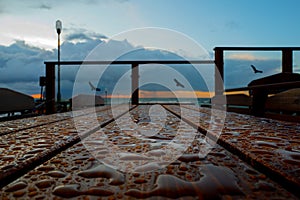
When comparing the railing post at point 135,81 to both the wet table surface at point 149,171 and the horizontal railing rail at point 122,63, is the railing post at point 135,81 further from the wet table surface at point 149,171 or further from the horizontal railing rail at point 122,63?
the wet table surface at point 149,171

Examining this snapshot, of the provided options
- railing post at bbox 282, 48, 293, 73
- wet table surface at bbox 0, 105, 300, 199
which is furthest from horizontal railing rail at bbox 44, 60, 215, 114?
wet table surface at bbox 0, 105, 300, 199

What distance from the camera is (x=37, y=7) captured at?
260cm

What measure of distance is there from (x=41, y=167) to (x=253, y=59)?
4171mm

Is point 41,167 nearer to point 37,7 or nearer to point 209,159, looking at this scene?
point 209,159

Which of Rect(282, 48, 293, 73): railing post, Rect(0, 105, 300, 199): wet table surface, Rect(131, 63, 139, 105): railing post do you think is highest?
Rect(282, 48, 293, 73): railing post

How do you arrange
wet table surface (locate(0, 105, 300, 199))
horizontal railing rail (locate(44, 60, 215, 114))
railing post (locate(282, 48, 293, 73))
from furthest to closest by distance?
1. horizontal railing rail (locate(44, 60, 215, 114))
2. railing post (locate(282, 48, 293, 73))
3. wet table surface (locate(0, 105, 300, 199))

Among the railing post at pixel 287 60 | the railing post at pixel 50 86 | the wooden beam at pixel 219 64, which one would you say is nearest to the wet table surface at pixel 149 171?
the wooden beam at pixel 219 64

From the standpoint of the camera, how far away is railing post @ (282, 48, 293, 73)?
153 inches

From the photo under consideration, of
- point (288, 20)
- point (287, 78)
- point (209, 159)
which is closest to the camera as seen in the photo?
point (209, 159)

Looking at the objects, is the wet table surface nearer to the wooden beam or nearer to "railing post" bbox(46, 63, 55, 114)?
the wooden beam

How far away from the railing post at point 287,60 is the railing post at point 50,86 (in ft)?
13.0

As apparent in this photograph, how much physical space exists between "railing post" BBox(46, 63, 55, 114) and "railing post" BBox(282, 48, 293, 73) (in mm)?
3953

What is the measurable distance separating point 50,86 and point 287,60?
4.17 metres

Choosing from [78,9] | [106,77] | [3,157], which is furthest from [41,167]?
[106,77]
